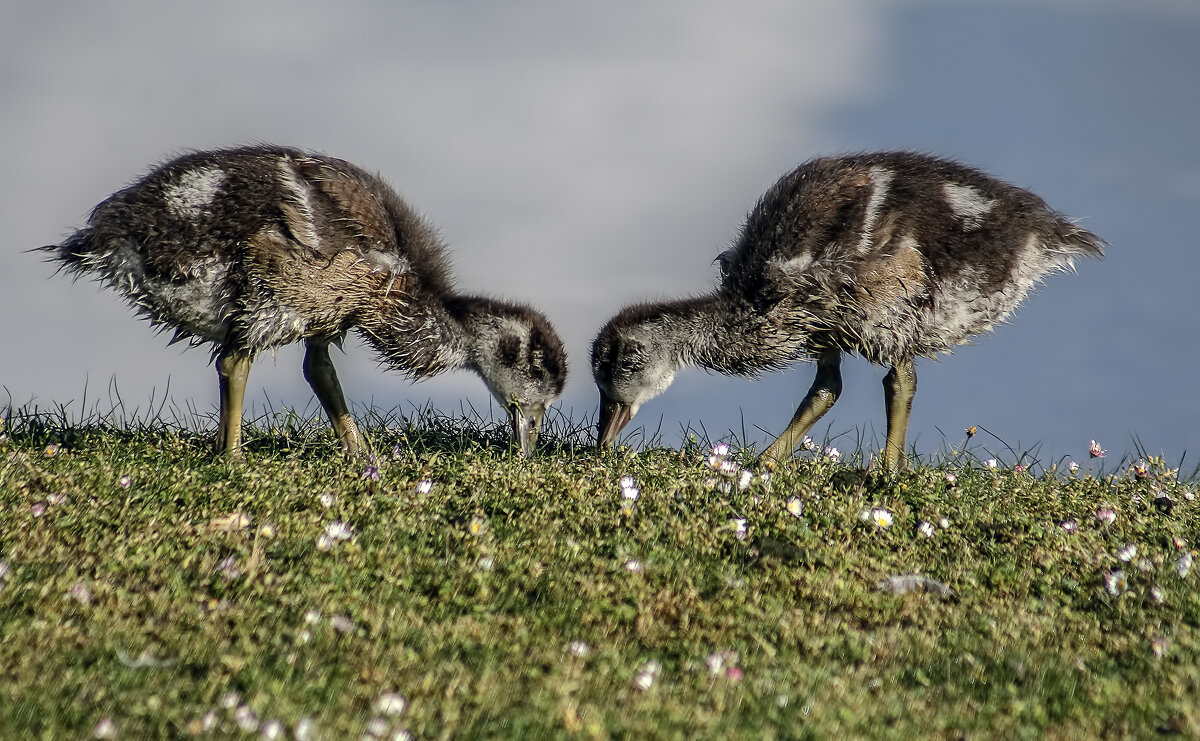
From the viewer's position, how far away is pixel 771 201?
9.32 m

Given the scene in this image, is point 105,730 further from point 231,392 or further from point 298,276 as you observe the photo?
point 231,392

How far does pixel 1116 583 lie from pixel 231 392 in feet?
21.7

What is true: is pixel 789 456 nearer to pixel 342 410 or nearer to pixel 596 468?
pixel 596 468

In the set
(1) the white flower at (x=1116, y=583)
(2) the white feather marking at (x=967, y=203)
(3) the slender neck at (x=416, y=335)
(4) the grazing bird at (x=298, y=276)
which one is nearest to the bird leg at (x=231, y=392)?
(4) the grazing bird at (x=298, y=276)

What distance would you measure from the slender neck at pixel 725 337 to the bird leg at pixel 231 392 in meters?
3.54

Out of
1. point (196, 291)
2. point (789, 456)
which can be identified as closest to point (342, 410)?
A: point (196, 291)

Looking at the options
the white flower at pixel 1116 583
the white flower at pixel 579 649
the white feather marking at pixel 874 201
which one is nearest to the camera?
the white flower at pixel 579 649

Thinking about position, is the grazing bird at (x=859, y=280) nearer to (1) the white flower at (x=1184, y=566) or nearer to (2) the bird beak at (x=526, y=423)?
(2) the bird beak at (x=526, y=423)

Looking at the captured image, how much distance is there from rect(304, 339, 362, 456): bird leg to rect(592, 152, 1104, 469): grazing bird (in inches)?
89.7

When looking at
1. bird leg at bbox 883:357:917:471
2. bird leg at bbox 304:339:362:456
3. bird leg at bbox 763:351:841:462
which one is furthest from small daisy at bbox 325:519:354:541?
bird leg at bbox 883:357:917:471

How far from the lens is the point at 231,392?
29.6 ft

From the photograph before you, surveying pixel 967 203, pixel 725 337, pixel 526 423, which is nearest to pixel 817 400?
pixel 725 337

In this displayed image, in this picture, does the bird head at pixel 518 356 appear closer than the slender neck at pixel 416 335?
No

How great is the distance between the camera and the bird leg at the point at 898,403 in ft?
30.8
